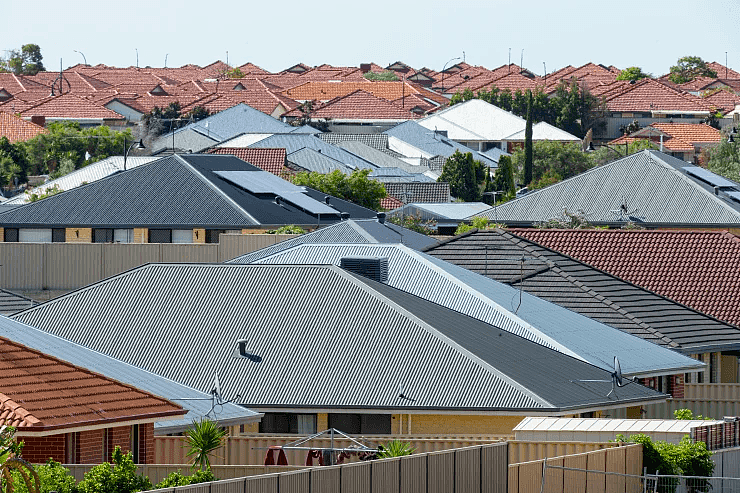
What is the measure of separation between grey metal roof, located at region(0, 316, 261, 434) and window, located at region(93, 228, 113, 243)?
113 ft

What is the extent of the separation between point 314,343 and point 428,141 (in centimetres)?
9523

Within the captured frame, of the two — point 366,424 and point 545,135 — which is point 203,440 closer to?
point 366,424

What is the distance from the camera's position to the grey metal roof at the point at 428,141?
128 meters

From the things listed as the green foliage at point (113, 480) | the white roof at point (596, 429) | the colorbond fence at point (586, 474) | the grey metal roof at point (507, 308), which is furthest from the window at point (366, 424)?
the green foliage at point (113, 480)

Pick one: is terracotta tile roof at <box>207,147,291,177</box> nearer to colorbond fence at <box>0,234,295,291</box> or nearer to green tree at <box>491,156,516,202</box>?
green tree at <box>491,156,516,202</box>

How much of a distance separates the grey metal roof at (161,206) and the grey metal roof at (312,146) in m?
32.1

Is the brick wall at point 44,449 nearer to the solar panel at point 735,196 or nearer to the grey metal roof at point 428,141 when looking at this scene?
the solar panel at point 735,196

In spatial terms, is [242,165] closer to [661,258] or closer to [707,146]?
[661,258]

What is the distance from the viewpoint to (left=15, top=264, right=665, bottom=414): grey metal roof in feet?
111

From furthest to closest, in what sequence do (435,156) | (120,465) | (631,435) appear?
(435,156)
(631,435)
(120,465)

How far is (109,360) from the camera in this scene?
3167 centimetres

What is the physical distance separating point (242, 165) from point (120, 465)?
5671cm

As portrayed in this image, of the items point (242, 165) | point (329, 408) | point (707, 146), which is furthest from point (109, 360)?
point (707, 146)

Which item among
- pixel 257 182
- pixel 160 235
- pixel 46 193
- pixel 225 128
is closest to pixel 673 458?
pixel 160 235
